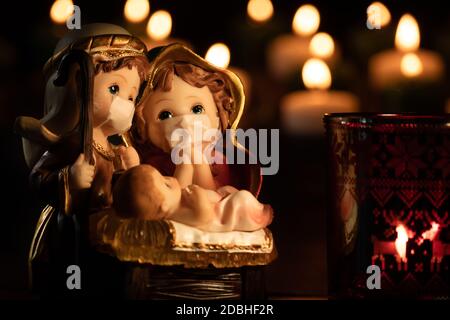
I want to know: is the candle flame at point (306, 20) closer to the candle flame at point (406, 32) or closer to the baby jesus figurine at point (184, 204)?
the candle flame at point (406, 32)

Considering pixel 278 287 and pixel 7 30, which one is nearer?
pixel 278 287

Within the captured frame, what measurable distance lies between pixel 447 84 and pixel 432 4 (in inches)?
6.7

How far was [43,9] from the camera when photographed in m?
1.78

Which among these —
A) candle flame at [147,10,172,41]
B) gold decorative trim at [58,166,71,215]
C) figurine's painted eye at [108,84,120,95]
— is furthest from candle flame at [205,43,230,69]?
gold decorative trim at [58,166,71,215]

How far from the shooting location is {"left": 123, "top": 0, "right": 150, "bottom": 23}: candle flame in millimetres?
1743

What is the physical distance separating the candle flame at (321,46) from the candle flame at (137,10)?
0.34 meters

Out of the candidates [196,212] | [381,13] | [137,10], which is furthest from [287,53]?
[196,212]

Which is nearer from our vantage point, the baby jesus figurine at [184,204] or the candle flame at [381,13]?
the baby jesus figurine at [184,204]

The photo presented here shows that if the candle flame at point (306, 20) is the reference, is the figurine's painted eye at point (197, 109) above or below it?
below

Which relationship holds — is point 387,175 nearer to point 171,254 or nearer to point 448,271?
point 448,271

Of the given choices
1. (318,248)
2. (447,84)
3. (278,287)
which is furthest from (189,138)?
(447,84)

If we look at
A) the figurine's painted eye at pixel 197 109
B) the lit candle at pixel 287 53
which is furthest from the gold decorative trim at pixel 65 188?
the lit candle at pixel 287 53

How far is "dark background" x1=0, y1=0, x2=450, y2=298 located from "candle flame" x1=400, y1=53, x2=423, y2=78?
9cm

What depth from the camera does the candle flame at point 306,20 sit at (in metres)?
1.87
